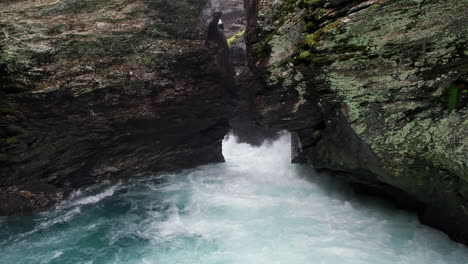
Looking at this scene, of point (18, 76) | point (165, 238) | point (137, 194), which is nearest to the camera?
point (165, 238)

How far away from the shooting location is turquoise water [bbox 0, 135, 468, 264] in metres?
6.29

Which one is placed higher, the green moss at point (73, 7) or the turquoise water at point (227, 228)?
the green moss at point (73, 7)

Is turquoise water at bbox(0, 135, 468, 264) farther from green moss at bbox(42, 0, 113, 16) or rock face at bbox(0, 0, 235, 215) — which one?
green moss at bbox(42, 0, 113, 16)

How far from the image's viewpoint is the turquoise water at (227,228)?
6.29m

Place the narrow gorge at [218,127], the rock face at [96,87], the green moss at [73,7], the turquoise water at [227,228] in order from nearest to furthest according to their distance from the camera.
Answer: the narrow gorge at [218,127] → the turquoise water at [227,228] → the rock face at [96,87] → the green moss at [73,7]

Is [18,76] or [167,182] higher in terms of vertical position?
[18,76]

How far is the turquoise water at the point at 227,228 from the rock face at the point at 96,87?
1.19m

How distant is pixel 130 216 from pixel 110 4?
7.32 m

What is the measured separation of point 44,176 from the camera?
32.0 feet

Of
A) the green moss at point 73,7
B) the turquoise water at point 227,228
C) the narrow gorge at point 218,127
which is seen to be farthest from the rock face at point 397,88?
the green moss at point 73,7

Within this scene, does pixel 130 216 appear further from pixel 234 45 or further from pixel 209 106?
pixel 234 45

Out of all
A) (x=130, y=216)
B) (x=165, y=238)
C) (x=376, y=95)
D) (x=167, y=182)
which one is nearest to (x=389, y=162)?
(x=376, y=95)

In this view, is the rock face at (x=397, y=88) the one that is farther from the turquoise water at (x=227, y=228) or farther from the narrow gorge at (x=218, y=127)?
the turquoise water at (x=227, y=228)

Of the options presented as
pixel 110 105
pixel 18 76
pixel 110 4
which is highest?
pixel 110 4
